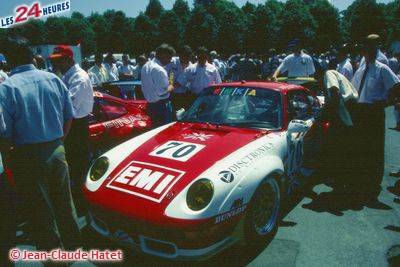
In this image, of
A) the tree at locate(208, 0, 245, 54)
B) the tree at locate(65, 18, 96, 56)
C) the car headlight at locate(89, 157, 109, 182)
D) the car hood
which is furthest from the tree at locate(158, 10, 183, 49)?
the car headlight at locate(89, 157, 109, 182)

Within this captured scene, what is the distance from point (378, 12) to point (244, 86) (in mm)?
52530

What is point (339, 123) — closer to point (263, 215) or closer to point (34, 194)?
point (263, 215)

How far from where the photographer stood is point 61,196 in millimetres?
2920

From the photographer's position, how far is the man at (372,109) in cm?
475

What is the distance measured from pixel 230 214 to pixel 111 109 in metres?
3.11

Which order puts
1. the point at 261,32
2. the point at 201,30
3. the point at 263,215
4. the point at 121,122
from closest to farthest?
the point at 263,215 < the point at 121,122 < the point at 201,30 < the point at 261,32

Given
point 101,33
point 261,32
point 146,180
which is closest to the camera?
point 146,180

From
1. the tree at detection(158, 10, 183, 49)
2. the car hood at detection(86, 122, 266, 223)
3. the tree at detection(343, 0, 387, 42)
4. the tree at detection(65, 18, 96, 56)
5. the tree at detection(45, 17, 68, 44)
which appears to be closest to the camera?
the car hood at detection(86, 122, 266, 223)

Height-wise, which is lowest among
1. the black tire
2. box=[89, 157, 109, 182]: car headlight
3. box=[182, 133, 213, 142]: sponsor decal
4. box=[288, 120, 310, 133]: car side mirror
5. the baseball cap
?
the black tire

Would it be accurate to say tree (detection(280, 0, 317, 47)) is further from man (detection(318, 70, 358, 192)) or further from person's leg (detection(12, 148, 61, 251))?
person's leg (detection(12, 148, 61, 251))

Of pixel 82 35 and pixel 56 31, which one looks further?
pixel 56 31

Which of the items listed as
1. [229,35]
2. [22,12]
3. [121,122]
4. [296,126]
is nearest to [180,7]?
[229,35]

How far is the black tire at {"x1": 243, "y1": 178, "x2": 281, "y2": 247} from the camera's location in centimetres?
316

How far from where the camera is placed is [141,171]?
3270 millimetres
